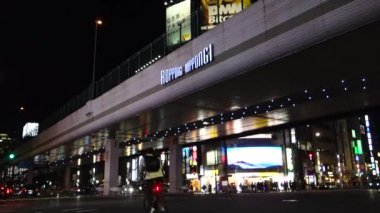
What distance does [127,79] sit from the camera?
31.7 metres

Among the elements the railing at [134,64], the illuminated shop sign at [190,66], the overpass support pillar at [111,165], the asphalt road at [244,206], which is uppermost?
the railing at [134,64]

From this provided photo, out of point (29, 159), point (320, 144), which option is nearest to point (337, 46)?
point (29, 159)

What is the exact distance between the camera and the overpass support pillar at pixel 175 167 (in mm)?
45188

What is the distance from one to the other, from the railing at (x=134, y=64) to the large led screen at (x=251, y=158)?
31482 mm

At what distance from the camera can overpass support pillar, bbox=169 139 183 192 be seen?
148ft

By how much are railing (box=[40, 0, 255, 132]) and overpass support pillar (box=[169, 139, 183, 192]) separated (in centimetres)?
1071

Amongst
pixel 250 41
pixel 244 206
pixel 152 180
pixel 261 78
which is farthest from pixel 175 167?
pixel 152 180

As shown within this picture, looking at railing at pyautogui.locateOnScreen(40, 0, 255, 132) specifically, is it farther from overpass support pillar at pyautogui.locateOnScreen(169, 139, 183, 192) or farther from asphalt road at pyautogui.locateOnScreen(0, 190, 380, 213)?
overpass support pillar at pyautogui.locateOnScreen(169, 139, 183, 192)

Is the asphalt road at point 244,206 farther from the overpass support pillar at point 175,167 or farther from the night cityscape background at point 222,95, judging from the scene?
the overpass support pillar at point 175,167

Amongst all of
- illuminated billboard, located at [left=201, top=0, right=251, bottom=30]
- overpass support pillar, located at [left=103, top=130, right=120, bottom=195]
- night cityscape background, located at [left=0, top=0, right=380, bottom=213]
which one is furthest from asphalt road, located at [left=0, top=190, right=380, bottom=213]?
illuminated billboard, located at [left=201, top=0, right=251, bottom=30]

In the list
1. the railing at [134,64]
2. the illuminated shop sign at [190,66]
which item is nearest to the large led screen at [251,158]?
the railing at [134,64]

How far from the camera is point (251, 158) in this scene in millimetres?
68875

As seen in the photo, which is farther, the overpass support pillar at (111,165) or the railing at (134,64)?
the overpass support pillar at (111,165)

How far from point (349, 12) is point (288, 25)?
2793mm
